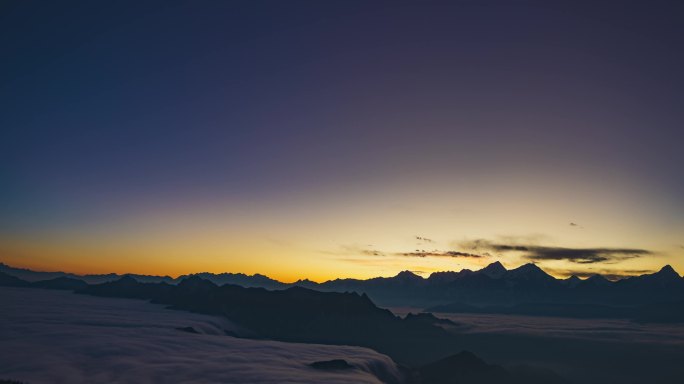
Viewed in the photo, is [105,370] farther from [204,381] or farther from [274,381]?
[274,381]

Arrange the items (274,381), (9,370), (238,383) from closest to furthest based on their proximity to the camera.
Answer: (9,370) → (238,383) → (274,381)

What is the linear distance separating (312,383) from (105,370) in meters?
90.0

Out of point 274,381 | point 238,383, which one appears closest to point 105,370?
point 238,383

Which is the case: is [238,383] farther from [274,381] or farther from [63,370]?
[63,370]

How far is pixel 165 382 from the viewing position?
17512 cm

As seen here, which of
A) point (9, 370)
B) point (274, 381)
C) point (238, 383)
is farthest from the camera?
point (274, 381)

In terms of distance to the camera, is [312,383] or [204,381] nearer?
[204,381]

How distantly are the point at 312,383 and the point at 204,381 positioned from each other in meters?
48.3

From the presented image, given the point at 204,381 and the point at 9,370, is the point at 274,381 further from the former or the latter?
the point at 9,370

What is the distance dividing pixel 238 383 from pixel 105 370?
60.9 metres

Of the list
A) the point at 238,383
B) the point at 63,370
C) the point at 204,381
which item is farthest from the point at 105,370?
the point at 238,383

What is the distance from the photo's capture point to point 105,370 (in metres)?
190

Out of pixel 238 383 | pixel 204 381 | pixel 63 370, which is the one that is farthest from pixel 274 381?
pixel 63 370

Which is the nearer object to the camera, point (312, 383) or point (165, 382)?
point (165, 382)
